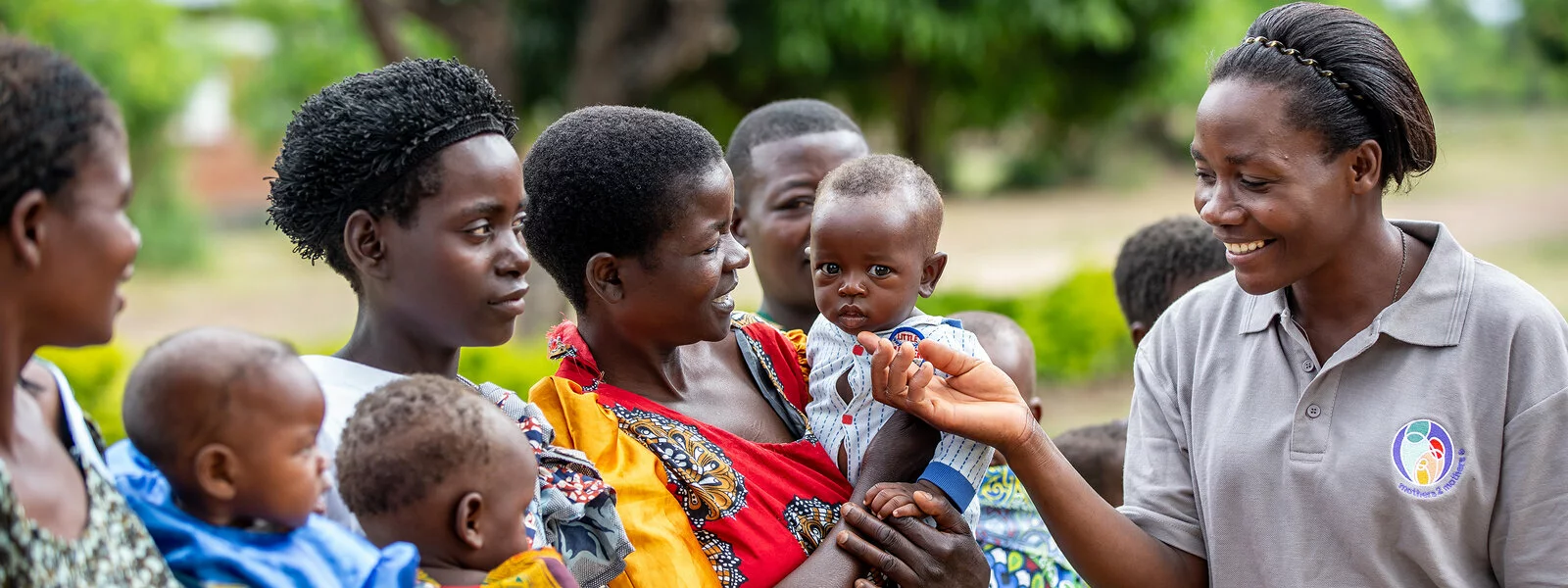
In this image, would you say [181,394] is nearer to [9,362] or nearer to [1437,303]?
[9,362]

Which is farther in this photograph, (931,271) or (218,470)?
(931,271)

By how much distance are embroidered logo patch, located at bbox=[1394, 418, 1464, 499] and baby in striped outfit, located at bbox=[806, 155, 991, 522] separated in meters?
0.85

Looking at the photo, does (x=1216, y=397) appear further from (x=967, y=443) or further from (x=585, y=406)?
(x=585, y=406)

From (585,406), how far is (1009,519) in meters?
1.24

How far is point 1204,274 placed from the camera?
3.90m

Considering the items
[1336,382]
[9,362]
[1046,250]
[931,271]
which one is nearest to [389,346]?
[9,362]

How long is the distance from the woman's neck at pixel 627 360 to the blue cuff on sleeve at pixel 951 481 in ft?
1.93

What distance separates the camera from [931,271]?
3180 millimetres

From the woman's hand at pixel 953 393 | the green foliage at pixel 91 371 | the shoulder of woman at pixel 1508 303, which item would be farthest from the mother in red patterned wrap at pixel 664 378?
the green foliage at pixel 91 371

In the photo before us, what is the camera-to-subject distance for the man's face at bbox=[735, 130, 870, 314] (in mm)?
3740

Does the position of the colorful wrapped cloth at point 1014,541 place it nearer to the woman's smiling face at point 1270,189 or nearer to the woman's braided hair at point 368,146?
the woman's smiling face at point 1270,189

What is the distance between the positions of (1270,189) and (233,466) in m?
1.98

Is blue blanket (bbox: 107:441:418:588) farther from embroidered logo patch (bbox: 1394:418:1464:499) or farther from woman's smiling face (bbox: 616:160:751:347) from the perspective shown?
embroidered logo patch (bbox: 1394:418:1464:499)

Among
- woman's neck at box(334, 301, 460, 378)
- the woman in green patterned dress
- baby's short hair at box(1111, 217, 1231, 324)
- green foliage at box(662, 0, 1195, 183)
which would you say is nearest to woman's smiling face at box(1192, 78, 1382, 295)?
baby's short hair at box(1111, 217, 1231, 324)
